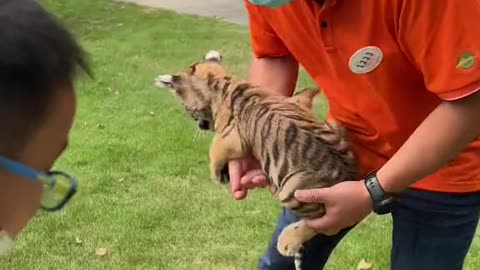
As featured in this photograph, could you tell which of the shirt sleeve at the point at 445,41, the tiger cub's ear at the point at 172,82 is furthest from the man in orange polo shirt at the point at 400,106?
the tiger cub's ear at the point at 172,82

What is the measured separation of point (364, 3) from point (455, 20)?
236 mm

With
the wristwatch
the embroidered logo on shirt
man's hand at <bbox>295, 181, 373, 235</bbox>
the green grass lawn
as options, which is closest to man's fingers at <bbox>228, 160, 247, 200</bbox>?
man's hand at <bbox>295, 181, 373, 235</bbox>

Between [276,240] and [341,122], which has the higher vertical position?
[341,122]

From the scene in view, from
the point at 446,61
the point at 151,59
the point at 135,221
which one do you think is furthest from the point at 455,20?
the point at 151,59

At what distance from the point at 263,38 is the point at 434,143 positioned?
0.69m

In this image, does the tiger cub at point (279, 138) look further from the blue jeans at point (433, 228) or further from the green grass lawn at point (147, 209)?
the green grass lawn at point (147, 209)

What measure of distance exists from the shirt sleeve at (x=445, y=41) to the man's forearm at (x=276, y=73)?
65 cm

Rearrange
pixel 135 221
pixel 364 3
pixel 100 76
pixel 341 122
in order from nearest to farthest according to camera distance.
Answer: pixel 364 3
pixel 341 122
pixel 135 221
pixel 100 76

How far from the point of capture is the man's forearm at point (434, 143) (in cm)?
212

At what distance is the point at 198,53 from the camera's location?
743 centimetres

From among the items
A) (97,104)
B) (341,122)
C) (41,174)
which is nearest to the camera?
(41,174)

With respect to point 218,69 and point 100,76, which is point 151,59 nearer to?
point 100,76

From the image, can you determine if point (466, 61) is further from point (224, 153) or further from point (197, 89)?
point (197, 89)

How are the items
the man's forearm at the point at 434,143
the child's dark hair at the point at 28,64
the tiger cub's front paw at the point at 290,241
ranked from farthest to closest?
the tiger cub's front paw at the point at 290,241, the man's forearm at the point at 434,143, the child's dark hair at the point at 28,64
